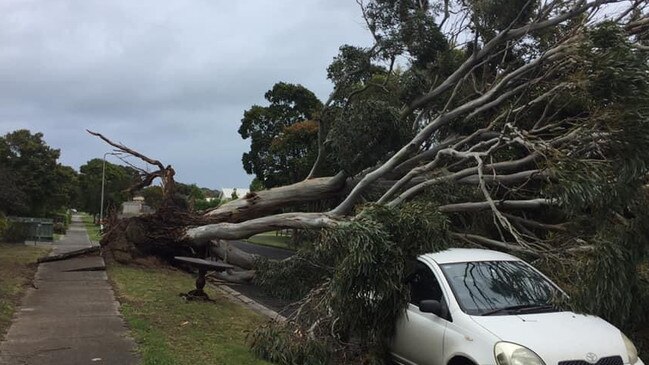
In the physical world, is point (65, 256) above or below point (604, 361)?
above

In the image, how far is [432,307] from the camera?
6113 mm

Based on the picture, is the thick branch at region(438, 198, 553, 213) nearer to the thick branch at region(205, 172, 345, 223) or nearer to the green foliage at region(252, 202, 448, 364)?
the green foliage at region(252, 202, 448, 364)

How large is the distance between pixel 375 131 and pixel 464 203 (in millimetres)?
3019

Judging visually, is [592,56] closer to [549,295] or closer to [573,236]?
[573,236]

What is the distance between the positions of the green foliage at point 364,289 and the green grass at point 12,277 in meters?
3.83

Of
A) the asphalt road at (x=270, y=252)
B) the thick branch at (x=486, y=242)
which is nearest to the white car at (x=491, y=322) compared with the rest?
the thick branch at (x=486, y=242)

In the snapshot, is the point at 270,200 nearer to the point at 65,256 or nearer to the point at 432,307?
the point at 65,256

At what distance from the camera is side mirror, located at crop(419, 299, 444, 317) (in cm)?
611

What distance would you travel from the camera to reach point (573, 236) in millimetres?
8828

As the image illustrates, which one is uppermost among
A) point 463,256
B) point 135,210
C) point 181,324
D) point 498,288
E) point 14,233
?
point 135,210

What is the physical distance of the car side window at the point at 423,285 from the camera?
657 cm

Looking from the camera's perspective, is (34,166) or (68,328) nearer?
(68,328)

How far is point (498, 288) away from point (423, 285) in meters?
0.84

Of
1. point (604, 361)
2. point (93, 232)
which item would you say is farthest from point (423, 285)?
point (93, 232)
